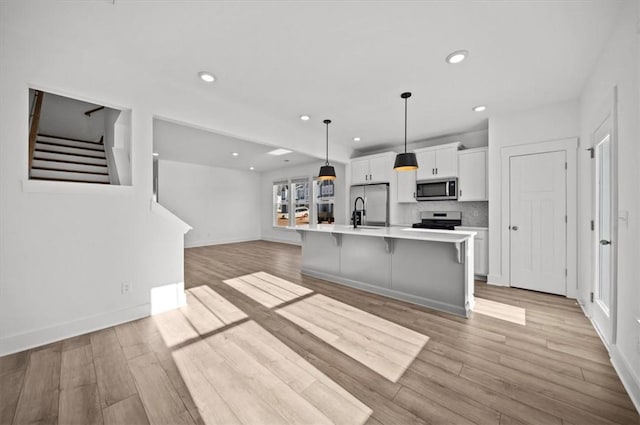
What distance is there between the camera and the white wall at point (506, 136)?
11.6 feet

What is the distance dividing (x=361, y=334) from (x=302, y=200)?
248 inches

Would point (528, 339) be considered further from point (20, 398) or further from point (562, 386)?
point (20, 398)

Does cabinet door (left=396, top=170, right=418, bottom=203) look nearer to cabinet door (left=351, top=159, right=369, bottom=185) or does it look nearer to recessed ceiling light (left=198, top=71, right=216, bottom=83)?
cabinet door (left=351, top=159, right=369, bottom=185)

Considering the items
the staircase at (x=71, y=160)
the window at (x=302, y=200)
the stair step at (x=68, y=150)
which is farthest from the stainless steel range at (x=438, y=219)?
the stair step at (x=68, y=150)

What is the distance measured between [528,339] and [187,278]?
4681mm

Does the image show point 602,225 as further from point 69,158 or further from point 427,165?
point 69,158

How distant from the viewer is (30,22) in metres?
2.07

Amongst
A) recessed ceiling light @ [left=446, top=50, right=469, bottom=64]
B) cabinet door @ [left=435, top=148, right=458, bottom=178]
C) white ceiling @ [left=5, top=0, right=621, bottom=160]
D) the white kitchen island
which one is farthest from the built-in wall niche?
cabinet door @ [left=435, top=148, right=458, bottom=178]

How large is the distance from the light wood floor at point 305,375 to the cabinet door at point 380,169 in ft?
10.8

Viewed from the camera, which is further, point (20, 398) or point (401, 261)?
point (401, 261)

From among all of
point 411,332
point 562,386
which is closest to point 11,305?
point 411,332

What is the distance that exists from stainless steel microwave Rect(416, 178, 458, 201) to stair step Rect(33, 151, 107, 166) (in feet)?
18.8

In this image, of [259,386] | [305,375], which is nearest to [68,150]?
[259,386]

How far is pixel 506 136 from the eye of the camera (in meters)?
3.92
